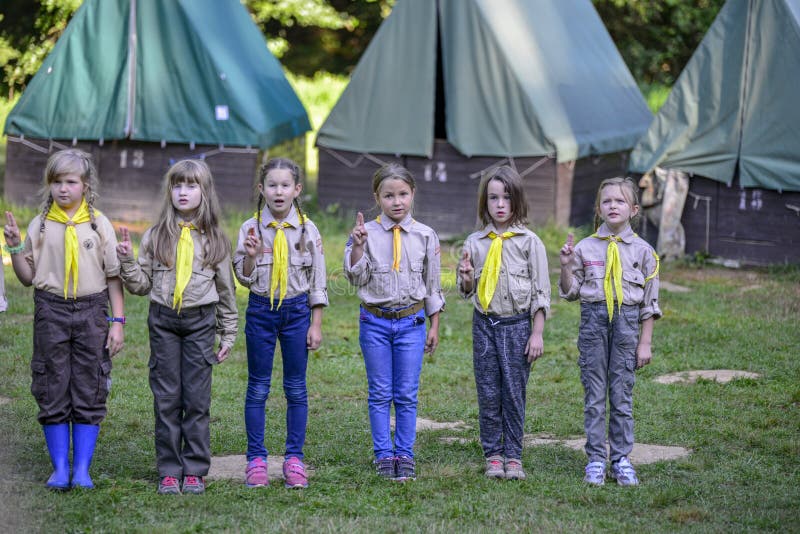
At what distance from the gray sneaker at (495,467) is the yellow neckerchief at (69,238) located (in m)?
2.09

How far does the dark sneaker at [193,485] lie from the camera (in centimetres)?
497

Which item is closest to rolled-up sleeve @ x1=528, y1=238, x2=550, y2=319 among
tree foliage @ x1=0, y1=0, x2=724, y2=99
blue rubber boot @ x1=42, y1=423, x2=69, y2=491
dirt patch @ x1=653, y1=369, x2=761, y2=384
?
blue rubber boot @ x1=42, y1=423, x2=69, y2=491

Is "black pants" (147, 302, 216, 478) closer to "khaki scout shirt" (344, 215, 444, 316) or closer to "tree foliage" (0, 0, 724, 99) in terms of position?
"khaki scout shirt" (344, 215, 444, 316)

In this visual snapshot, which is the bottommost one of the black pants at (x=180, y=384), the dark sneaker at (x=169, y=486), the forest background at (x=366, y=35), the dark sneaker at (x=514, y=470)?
the dark sneaker at (x=169, y=486)

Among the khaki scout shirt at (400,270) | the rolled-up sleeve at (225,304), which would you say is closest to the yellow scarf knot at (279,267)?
the rolled-up sleeve at (225,304)

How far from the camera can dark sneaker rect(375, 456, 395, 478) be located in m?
5.29

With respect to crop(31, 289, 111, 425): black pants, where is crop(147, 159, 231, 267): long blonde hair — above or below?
above

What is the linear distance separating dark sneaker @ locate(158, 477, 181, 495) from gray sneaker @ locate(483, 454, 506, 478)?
146 cm

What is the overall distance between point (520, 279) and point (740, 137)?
7015 millimetres

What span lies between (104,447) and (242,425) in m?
0.83

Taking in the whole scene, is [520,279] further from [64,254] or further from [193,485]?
[64,254]

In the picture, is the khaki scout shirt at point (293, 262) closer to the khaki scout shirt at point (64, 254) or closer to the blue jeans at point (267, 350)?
the blue jeans at point (267, 350)

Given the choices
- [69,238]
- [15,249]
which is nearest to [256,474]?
[69,238]

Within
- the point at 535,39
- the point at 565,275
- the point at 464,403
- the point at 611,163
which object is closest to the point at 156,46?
the point at 535,39
